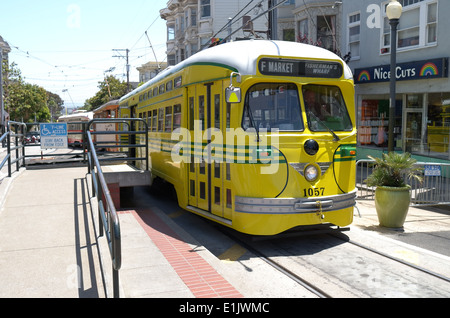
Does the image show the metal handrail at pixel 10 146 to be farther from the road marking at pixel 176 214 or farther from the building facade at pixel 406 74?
the building facade at pixel 406 74

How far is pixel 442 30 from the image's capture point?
→ 16.0 metres

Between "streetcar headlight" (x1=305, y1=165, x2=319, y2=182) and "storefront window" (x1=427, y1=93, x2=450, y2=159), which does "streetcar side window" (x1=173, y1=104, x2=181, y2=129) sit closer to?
"streetcar headlight" (x1=305, y1=165, x2=319, y2=182)

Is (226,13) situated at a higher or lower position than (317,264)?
higher

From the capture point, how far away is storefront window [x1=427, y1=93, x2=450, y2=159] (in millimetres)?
Answer: 16203

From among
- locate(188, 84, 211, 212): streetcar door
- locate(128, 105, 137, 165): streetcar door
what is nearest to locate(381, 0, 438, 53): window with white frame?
locate(128, 105, 137, 165): streetcar door

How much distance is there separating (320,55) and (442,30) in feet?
34.6

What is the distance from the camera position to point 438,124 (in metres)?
16.7

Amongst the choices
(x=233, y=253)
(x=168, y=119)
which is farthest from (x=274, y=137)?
(x=168, y=119)

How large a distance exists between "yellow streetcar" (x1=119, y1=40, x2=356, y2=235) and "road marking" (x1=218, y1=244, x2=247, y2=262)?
412 millimetres

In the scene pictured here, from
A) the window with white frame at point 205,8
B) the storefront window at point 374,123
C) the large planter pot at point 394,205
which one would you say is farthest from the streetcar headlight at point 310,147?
the window with white frame at point 205,8

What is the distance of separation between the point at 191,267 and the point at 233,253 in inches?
60.4

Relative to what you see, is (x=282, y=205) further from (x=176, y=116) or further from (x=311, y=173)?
(x=176, y=116)
